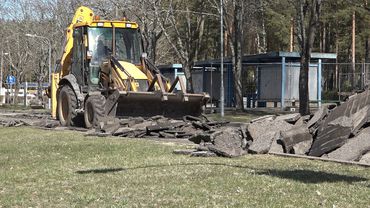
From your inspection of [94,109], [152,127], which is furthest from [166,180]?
[94,109]

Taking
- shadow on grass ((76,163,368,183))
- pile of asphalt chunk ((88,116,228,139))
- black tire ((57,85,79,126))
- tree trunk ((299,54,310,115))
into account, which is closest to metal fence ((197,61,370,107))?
tree trunk ((299,54,310,115))

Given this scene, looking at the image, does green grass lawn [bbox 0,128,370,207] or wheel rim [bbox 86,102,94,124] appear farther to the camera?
wheel rim [bbox 86,102,94,124]

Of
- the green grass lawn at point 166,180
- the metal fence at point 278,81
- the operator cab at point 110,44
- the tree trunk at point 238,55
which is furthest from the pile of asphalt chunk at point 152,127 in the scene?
the metal fence at point 278,81

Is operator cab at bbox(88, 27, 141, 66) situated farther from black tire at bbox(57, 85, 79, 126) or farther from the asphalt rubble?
the asphalt rubble

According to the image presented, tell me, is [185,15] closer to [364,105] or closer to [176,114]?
[176,114]

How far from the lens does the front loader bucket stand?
19719 mm

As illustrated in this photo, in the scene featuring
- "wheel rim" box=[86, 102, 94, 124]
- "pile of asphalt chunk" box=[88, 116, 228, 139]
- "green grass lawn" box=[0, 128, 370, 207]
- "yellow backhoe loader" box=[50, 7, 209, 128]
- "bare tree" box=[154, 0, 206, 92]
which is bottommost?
"green grass lawn" box=[0, 128, 370, 207]

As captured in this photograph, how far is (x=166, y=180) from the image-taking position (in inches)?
373

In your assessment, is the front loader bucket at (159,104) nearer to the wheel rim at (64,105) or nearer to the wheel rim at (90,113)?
the wheel rim at (90,113)

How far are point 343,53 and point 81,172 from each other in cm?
6291

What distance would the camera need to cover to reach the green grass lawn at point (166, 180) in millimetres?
7730

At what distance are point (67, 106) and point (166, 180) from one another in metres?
14.2

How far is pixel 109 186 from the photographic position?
893 centimetres

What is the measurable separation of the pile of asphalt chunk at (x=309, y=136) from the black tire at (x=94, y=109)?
5.89 meters
